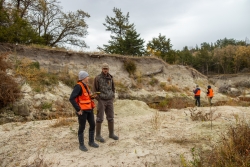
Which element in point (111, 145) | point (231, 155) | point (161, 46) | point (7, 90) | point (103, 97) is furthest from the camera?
point (161, 46)

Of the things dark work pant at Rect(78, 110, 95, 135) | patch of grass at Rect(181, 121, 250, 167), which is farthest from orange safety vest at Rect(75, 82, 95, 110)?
patch of grass at Rect(181, 121, 250, 167)

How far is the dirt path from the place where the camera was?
390cm

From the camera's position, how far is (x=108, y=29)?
30391 mm

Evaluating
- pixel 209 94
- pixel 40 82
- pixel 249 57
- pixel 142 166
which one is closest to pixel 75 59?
pixel 40 82

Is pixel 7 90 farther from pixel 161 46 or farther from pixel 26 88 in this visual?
pixel 161 46

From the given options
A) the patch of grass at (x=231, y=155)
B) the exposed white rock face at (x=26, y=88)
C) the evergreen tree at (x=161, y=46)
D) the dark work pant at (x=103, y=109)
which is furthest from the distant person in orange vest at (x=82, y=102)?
the evergreen tree at (x=161, y=46)

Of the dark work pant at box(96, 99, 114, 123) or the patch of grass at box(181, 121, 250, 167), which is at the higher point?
the dark work pant at box(96, 99, 114, 123)

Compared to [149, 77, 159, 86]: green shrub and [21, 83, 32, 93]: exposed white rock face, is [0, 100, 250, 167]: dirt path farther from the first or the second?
[149, 77, 159, 86]: green shrub

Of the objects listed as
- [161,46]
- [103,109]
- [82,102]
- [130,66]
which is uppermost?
[161,46]

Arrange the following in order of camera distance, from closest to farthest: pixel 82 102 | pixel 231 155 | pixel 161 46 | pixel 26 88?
1. pixel 231 155
2. pixel 82 102
3. pixel 26 88
4. pixel 161 46

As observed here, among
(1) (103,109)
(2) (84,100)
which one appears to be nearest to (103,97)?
(1) (103,109)

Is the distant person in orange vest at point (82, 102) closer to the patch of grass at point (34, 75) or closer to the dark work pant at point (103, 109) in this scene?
the dark work pant at point (103, 109)

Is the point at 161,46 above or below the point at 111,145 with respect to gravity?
above

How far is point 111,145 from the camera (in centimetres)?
474
